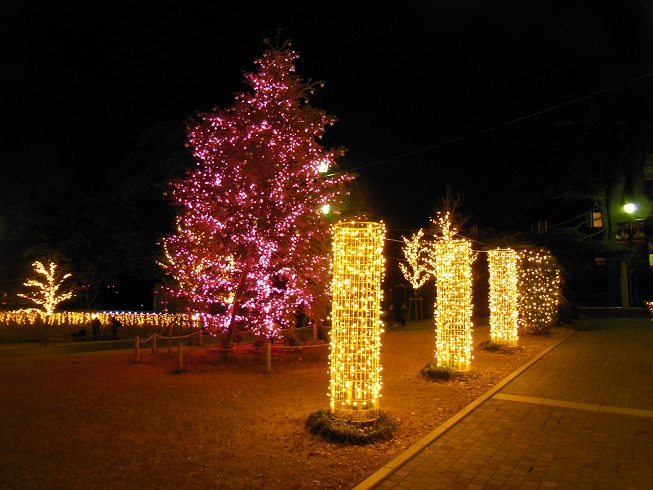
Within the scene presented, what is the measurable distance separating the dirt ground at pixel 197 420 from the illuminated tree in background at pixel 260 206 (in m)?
1.62

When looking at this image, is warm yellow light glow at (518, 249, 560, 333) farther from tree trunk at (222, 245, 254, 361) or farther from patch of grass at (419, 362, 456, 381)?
tree trunk at (222, 245, 254, 361)

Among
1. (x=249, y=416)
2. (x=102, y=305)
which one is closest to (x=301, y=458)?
(x=249, y=416)

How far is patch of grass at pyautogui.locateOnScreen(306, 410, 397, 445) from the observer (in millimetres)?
5875

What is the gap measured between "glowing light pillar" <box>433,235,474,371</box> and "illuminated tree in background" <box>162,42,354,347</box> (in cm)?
307

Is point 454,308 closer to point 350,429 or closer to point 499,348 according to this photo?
point 499,348

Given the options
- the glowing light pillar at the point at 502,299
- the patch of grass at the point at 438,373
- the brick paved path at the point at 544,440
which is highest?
the glowing light pillar at the point at 502,299

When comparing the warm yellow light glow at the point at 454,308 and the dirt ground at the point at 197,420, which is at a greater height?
the warm yellow light glow at the point at 454,308

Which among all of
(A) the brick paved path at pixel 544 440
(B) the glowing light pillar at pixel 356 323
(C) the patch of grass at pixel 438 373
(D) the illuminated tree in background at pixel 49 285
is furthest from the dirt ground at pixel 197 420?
(D) the illuminated tree in background at pixel 49 285

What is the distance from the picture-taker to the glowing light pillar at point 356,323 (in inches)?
254

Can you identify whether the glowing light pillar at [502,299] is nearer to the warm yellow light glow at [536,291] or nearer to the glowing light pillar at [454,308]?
the warm yellow light glow at [536,291]

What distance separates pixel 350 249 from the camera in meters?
6.77

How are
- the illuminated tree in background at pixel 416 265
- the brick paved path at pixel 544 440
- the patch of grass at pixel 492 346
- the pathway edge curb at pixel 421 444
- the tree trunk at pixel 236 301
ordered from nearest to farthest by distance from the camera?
the pathway edge curb at pixel 421 444
the brick paved path at pixel 544 440
the tree trunk at pixel 236 301
the patch of grass at pixel 492 346
the illuminated tree in background at pixel 416 265

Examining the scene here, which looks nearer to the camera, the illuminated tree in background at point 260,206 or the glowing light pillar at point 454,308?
the glowing light pillar at point 454,308

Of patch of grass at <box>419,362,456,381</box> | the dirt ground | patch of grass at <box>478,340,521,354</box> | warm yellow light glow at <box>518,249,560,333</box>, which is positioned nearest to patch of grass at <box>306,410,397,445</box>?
the dirt ground
